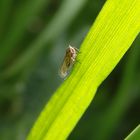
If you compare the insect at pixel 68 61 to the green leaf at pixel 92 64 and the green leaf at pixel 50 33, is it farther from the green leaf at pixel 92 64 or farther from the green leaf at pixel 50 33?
the green leaf at pixel 50 33

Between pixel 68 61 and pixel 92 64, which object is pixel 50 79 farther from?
Answer: pixel 92 64

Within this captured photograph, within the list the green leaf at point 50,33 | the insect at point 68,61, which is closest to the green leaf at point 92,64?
the insect at point 68,61

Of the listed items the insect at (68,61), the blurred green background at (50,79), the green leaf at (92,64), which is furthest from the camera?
the blurred green background at (50,79)

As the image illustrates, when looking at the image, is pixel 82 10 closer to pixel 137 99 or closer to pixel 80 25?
pixel 80 25

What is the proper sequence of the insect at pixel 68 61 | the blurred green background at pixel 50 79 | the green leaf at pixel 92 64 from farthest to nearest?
1. the blurred green background at pixel 50 79
2. the insect at pixel 68 61
3. the green leaf at pixel 92 64

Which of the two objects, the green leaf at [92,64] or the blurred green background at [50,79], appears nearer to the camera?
the green leaf at [92,64]

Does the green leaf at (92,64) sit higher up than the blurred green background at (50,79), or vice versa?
the green leaf at (92,64)

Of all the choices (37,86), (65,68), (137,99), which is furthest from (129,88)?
(65,68)
